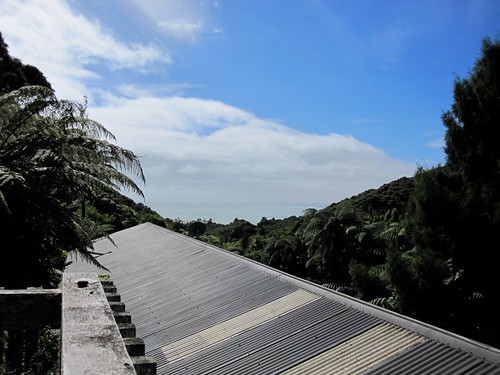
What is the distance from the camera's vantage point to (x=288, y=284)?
8.39 metres

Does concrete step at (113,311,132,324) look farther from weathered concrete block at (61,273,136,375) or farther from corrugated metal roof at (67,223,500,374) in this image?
corrugated metal roof at (67,223,500,374)

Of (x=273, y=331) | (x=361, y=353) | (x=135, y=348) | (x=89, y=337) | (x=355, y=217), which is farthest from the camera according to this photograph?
(x=355, y=217)

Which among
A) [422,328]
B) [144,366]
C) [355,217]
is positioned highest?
[355,217]

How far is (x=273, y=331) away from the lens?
6414 millimetres

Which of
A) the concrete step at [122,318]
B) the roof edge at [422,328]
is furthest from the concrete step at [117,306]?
the roof edge at [422,328]

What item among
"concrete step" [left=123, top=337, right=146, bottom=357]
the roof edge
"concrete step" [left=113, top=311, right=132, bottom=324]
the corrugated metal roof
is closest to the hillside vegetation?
the corrugated metal roof

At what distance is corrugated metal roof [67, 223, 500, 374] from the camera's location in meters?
4.96

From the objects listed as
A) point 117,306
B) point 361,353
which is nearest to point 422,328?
point 361,353

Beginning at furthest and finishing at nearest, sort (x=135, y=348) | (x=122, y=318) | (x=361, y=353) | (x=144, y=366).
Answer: (x=361, y=353)
(x=122, y=318)
(x=135, y=348)
(x=144, y=366)

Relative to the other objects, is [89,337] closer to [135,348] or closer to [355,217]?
[135,348]

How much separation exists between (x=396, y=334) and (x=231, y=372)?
6.73 feet

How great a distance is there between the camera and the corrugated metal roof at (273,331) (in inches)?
195

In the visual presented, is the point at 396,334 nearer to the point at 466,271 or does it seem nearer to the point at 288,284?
the point at 288,284

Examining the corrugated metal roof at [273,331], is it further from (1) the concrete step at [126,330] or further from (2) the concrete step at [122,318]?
(1) the concrete step at [126,330]
